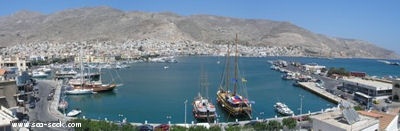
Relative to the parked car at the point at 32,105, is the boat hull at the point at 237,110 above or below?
below

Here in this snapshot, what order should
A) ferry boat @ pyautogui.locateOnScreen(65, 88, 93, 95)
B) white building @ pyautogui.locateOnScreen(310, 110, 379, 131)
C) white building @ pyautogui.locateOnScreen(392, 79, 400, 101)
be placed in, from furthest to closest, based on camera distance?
ferry boat @ pyautogui.locateOnScreen(65, 88, 93, 95) < white building @ pyautogui.locateOnScreen(392, 79, 400, 101) < white building @ pyautogui.locateOnScreen(310, 110, 379, 131)

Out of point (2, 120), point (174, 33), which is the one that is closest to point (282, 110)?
point (2, 120)

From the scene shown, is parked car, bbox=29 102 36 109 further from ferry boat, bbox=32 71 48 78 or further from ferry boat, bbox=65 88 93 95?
ferry boat, bbox=32 71 48 78

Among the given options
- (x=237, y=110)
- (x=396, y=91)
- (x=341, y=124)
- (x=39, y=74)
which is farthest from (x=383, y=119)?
(x=39, y=74)

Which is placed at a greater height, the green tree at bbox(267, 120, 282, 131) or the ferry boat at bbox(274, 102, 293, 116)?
the green tree at bbox(267, 120, 282, 131)

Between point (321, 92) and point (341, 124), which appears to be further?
point (321, 92)

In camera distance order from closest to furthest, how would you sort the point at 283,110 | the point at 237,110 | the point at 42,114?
1. the point at 42,114
2. the point at 237,110
3. the point at 283,110

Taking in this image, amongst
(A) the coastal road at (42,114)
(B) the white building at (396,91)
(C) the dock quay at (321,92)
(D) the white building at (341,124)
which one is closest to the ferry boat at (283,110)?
(C) the dock quay at (321,92)

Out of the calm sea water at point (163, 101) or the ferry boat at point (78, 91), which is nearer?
the calm sea water at point (163, 101)

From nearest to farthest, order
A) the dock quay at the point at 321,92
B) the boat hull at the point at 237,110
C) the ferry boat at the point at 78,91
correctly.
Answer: the boat hull at the point at 237,110, the dock quay at the point at 321,92, the ferry boat at the point at 78,91

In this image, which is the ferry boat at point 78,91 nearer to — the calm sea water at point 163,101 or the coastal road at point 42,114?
the calm sea water at point 163,101

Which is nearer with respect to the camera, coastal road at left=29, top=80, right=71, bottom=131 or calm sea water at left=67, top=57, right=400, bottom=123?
→ coastal road at left=29, top=80, right=71, bottom=131

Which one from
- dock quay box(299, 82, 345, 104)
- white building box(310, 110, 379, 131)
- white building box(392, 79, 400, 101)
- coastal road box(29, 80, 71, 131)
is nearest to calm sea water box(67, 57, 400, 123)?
dock quay box(299, 82, 345, 104)

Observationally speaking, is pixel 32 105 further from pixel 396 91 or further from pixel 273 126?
pixel 396 91
